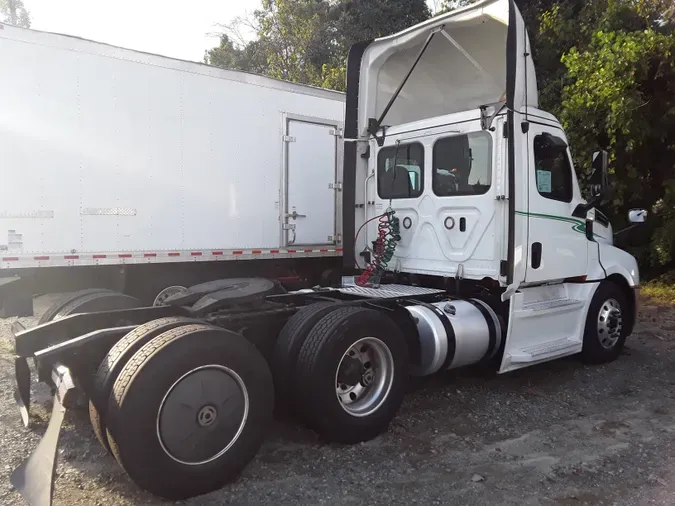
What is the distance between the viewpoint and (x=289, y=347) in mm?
4172

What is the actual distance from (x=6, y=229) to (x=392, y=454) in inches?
179

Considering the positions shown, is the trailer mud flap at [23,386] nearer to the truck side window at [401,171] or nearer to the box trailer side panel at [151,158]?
the box trailer side panel at [151,158]

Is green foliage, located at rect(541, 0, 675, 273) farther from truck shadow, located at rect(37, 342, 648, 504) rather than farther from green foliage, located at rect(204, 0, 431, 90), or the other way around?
green foliage, located at rect(204, 0, 431, 90)

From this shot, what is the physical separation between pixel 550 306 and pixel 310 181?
3.87 metres

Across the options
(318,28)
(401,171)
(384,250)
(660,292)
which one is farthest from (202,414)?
(318,28)

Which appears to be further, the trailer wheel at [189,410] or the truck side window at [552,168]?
the truck side window at [552,168]

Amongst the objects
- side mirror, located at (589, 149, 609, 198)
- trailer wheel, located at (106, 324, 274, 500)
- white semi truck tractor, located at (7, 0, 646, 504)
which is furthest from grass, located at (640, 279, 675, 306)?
trailer wheel, located at (106, 324, 274, 500)

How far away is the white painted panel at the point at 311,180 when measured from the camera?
818 centimetres

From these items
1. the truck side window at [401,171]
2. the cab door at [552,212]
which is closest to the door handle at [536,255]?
the cab door at [552,212]

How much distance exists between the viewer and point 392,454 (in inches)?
165

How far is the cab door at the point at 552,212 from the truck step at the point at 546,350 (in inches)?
25.4

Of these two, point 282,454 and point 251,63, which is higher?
point 251,63

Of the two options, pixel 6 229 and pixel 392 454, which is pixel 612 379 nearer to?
pixel 392 454

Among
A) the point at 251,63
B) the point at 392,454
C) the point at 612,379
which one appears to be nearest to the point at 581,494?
the point at 392,454
